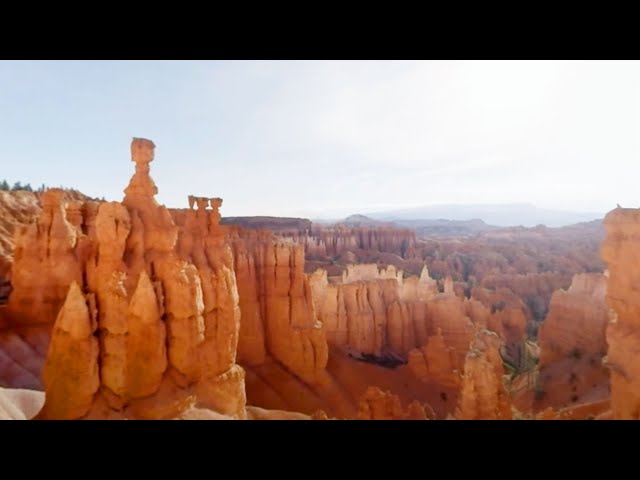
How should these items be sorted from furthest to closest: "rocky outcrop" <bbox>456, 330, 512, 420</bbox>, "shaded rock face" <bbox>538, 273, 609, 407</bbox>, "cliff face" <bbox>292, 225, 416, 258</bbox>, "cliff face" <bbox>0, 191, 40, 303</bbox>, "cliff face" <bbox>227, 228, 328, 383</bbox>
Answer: "cliff face" <bbox>292, 225, 416, 258</bbox>, "cliff face" <bbox>0, 191, 40, 303</bbox>, "cliff face" <bbox>227, 228, 328, 383</bbox>, "shaded rock face" <bbox>538, 273, 609, 407</bbox>, "rocky outcrop" <bbox>456, 330, 512, 420</bbox>

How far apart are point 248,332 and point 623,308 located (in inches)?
452

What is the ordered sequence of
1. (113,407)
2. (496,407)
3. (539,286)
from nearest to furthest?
(113,407) < (496,407) < (539,286)

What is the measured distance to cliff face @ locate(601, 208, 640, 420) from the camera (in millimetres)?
8477

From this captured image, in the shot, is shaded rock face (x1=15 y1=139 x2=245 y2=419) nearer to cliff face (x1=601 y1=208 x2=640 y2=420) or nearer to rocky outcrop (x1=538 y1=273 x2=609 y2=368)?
cliff face (x1=601 y1=208 x2=640 y2=420)

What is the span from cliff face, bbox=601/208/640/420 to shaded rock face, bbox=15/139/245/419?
770cm

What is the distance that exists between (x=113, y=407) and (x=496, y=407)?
741cm

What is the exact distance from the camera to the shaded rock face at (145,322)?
312 inches

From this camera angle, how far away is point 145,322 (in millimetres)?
8672

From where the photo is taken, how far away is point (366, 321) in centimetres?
2083

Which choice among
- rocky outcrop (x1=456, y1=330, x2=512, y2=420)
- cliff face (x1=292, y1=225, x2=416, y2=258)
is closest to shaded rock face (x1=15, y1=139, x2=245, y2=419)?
rocky outcrop (x1=456, y1=330, x2=512, y2=420)
